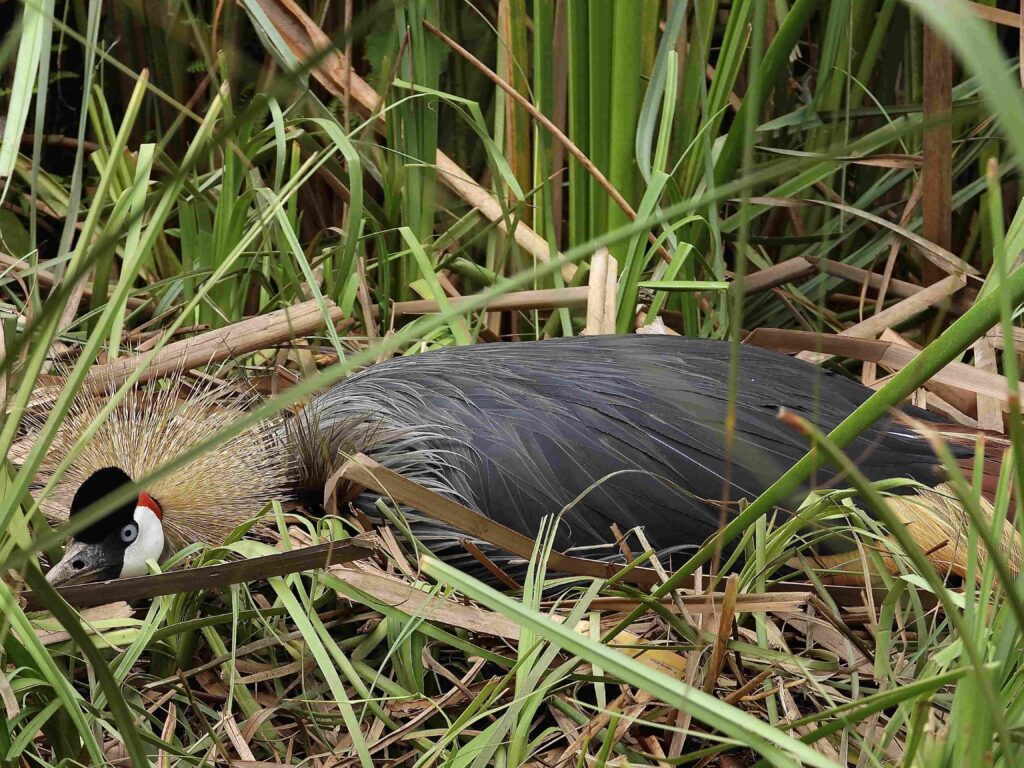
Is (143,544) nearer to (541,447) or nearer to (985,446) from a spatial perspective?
(541,447)

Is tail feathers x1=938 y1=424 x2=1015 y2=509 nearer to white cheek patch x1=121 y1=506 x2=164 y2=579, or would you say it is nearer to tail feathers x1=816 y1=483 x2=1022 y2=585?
tail feathers x1=816 y1=483 x2=1022 y2=585

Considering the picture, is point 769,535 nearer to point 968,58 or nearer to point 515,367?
point 515,367

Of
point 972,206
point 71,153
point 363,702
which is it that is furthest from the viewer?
point 71,153

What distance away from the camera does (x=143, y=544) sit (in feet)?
3.99

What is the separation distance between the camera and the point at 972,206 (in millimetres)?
1899

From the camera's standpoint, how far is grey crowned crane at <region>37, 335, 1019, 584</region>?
1.26 m

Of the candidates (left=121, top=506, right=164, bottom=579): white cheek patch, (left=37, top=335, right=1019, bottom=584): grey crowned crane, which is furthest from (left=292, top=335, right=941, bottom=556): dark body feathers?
(left=121, top=506, right=164, bottom=579): white cheek patch

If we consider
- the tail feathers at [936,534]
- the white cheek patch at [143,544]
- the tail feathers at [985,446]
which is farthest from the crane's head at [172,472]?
the tail feathers at [985,446]

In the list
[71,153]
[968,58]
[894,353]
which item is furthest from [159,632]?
[71,153]

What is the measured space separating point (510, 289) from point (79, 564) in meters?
0.83

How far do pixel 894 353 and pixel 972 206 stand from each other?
579 mm

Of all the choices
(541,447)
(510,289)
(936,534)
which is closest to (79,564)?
(541,447)

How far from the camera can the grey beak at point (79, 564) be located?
1.13 meters

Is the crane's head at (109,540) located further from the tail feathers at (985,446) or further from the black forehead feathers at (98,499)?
the tail feathers at (985,446)
